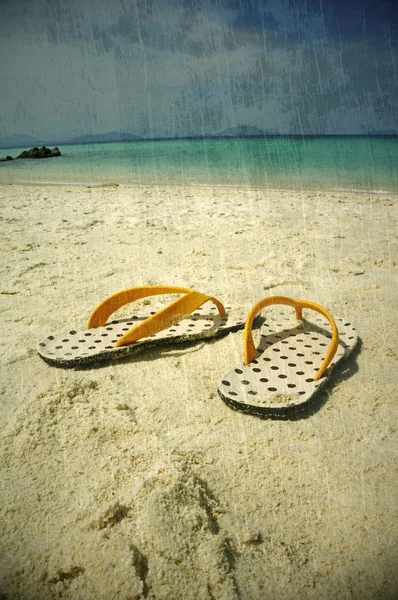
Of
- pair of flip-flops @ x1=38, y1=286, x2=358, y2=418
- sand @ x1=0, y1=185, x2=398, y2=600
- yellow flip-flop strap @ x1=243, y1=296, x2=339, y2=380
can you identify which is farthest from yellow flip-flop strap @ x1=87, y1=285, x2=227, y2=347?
yellow flip-flop strap @ x1=243, y1=296, x2=339, y2=380

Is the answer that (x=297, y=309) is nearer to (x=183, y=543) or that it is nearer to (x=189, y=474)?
(x=189, y=474)

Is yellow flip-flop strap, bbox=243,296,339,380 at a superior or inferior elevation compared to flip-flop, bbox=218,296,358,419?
superior

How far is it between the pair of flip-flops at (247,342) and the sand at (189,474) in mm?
57

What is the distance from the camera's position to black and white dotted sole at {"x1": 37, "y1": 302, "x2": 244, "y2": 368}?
174 centimetres

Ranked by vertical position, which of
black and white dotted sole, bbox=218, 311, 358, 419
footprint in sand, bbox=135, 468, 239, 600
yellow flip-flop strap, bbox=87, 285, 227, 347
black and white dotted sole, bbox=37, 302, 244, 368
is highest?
yellow flip-flop strap, bbox=87, 285, 227, 347

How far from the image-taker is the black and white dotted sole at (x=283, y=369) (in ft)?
4.71

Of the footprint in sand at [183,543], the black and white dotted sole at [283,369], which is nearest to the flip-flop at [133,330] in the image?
the black and white dotted sole at [283,369]

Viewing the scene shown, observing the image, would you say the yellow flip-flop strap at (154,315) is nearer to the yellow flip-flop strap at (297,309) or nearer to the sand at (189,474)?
the sand at (189,474)

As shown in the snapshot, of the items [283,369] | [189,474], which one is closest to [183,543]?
[189,474]

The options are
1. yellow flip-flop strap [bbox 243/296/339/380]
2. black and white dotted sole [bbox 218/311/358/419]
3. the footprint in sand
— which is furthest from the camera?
yellow flip-flop strap [bbox 243/296/339/380]

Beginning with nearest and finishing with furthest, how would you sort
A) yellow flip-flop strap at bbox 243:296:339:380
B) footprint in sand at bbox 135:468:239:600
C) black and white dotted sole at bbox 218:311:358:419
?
footprint in sand at bbox 135:468:239:600 → black and white dotted sole at bbox 218:311:358:419 → yellow flip-flop strap at bbox 243:296:339:380

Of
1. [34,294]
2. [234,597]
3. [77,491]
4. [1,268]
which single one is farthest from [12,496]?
[1,268]

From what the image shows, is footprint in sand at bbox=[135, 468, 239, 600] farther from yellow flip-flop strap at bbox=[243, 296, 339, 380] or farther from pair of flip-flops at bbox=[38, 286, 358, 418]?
yellow flip-flop strap at bbox=[243, 296, 339, 380]

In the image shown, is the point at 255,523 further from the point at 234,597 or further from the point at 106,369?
the point at 106,369
